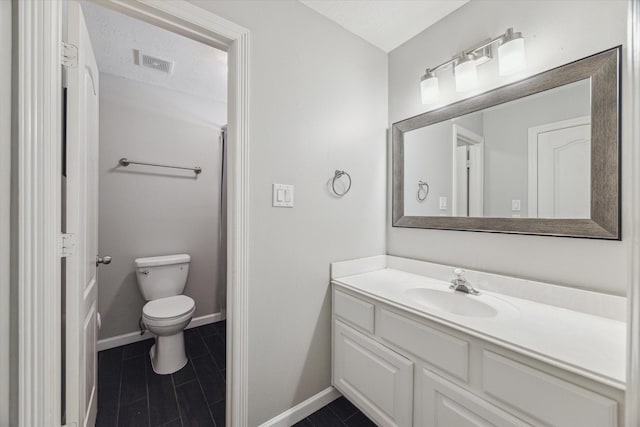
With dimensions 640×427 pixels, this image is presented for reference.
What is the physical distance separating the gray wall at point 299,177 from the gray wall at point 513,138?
0.71 metres

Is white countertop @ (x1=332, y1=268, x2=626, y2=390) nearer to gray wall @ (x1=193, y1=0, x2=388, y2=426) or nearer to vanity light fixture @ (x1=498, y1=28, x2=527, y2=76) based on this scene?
gray wall @ (x1=193, y1=0, x2=388, y2=426)

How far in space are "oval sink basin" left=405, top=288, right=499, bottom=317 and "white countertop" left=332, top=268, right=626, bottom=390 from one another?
0.03m

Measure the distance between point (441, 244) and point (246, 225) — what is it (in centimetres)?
118

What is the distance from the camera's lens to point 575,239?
43.4 inches

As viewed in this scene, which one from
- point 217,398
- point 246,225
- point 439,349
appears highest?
point 246,225

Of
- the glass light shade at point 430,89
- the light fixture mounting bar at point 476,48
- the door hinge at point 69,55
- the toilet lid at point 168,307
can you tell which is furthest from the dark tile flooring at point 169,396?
the light fixture mounting bar at point 476,48

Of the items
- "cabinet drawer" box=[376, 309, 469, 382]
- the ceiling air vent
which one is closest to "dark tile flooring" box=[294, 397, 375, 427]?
"cabinet drawer" box=[376, 309, 469, 382]

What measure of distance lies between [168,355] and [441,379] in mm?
1829

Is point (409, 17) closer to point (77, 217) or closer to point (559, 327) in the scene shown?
point (559, 327)

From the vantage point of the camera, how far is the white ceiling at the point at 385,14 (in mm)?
1438

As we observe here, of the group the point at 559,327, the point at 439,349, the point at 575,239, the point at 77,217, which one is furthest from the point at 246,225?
the point at 575,239

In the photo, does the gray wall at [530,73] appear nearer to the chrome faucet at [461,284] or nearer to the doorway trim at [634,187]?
the chrome faucet at [461,284]

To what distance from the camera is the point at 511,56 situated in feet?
3.97

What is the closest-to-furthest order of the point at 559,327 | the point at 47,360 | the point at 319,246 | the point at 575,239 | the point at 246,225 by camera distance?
the point at 47,360 → the point at 559,327 → the point at 575,239 → the point at 246,225 → the point at 319,246
